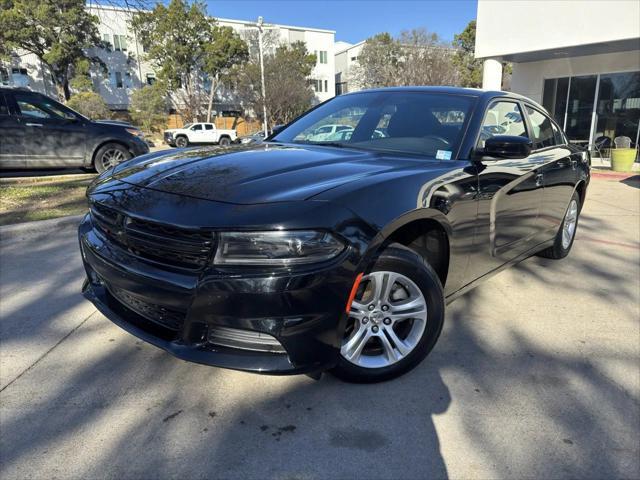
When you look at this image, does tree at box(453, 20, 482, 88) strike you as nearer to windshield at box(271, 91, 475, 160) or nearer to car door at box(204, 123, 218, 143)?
car door at box(204, 123, 218, 143)

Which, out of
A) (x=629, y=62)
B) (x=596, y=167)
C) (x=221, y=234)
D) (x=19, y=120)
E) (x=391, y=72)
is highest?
(x=391, y=72)

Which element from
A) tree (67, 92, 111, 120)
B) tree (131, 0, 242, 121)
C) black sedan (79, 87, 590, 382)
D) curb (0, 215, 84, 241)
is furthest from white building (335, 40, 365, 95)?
black sedan (79, 87, 590, 382)

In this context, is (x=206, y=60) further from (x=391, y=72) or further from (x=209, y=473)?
(x=209, y=473)

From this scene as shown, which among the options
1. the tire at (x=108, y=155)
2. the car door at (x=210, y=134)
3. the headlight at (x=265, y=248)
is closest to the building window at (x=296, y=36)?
the car door at (x=210, y=134)

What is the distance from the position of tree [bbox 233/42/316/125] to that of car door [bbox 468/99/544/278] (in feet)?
131

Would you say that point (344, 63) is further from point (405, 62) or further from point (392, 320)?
point (392, 320)

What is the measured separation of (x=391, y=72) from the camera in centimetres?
4100

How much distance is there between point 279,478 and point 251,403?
0.52 meters

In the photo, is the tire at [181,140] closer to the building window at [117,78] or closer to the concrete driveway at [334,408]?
the building window at [117,78]

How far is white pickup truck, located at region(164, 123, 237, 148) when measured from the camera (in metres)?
33.3

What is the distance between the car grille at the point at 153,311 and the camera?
214cm

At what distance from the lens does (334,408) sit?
7.64ft

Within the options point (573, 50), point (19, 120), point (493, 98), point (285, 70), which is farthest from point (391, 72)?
point (493, 98)

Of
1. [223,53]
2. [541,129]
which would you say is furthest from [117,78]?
[541,129]
